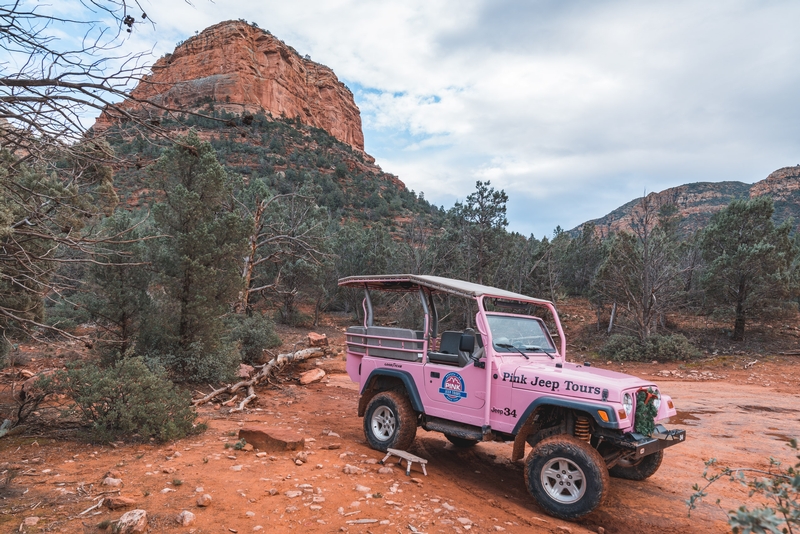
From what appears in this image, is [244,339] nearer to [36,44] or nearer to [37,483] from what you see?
[37,483]

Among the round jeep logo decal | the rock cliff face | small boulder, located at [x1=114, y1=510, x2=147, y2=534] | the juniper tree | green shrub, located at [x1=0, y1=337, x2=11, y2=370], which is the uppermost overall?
the rock cliff face

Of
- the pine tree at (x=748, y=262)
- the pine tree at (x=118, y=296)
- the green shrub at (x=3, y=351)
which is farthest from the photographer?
the pine tree at (x=748, y=262)

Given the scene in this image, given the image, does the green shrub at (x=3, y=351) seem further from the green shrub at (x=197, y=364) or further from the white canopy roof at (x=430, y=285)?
the white canopy roof at (x=430, y=285)

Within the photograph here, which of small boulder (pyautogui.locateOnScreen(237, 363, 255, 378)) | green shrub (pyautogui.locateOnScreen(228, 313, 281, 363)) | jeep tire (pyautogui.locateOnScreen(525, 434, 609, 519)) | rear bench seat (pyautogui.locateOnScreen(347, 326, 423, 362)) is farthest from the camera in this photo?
green shrub (pyautogui.locateOnScreen(228, 313, 281, 363))

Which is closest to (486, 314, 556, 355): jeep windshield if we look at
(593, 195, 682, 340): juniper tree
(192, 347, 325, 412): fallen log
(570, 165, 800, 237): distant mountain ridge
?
(192, 347, 325, 412): fallen log

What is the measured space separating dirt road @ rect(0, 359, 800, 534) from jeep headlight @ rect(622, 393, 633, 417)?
3.73 feet

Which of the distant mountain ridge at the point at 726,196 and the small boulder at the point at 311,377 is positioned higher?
the distant mountain ridge at the point at 726,196

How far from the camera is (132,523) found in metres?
3.47

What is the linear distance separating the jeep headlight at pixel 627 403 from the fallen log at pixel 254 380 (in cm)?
701

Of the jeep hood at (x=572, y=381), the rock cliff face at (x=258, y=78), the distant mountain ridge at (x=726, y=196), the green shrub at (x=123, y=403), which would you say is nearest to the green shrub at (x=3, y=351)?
the green shrub at (x=123, y=403)

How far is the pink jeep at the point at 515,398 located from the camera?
4.42 metres

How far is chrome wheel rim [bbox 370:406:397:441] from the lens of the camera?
6.16m

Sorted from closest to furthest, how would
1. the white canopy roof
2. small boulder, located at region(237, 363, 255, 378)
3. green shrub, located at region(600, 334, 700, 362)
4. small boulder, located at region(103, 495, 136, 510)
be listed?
small boulder, located at region(103, 495, 136, 510) → the white canopy roof → small boulder, located at region(237, 363, 255, 378) → green shrub, located at region(600, 334, 700, 362)

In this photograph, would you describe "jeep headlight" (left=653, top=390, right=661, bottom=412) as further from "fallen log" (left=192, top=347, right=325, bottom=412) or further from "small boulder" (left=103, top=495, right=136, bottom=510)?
"fallen log" (left=192, top=347, right=325, bottom=412)
